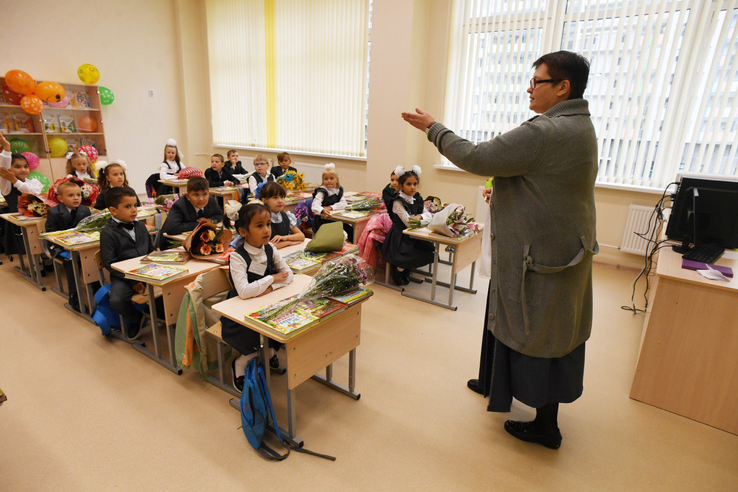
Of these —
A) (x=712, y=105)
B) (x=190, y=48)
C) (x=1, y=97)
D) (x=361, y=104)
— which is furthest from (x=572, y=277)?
(x=190, y=48)

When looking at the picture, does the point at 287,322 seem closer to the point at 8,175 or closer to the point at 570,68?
the point at 570,68

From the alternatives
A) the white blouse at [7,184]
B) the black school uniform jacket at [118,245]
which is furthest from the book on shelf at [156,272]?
the white blouse at [7,184]

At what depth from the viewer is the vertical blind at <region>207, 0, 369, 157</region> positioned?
22.6 ft

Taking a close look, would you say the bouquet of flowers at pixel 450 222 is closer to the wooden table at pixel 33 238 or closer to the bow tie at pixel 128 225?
the bow tie at pixel 128 225

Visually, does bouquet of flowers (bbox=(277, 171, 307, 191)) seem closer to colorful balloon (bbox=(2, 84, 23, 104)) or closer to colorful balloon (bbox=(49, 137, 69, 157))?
colorful balloon (bbox=(49, 137, 69, 157))

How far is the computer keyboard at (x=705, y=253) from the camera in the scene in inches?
104

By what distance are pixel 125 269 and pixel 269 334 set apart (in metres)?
1.44

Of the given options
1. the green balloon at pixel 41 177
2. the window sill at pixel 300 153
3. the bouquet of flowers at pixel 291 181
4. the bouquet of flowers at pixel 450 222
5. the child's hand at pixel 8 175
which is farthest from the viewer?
the window sill at pixel 300 153

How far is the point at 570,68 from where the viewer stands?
1.67 m

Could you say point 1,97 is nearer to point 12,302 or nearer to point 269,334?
point 12,302

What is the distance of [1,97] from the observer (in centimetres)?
643

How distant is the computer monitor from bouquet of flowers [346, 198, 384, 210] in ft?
9.45

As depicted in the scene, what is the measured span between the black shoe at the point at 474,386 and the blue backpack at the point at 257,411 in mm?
1057

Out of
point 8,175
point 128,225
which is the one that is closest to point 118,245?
point 128,225
